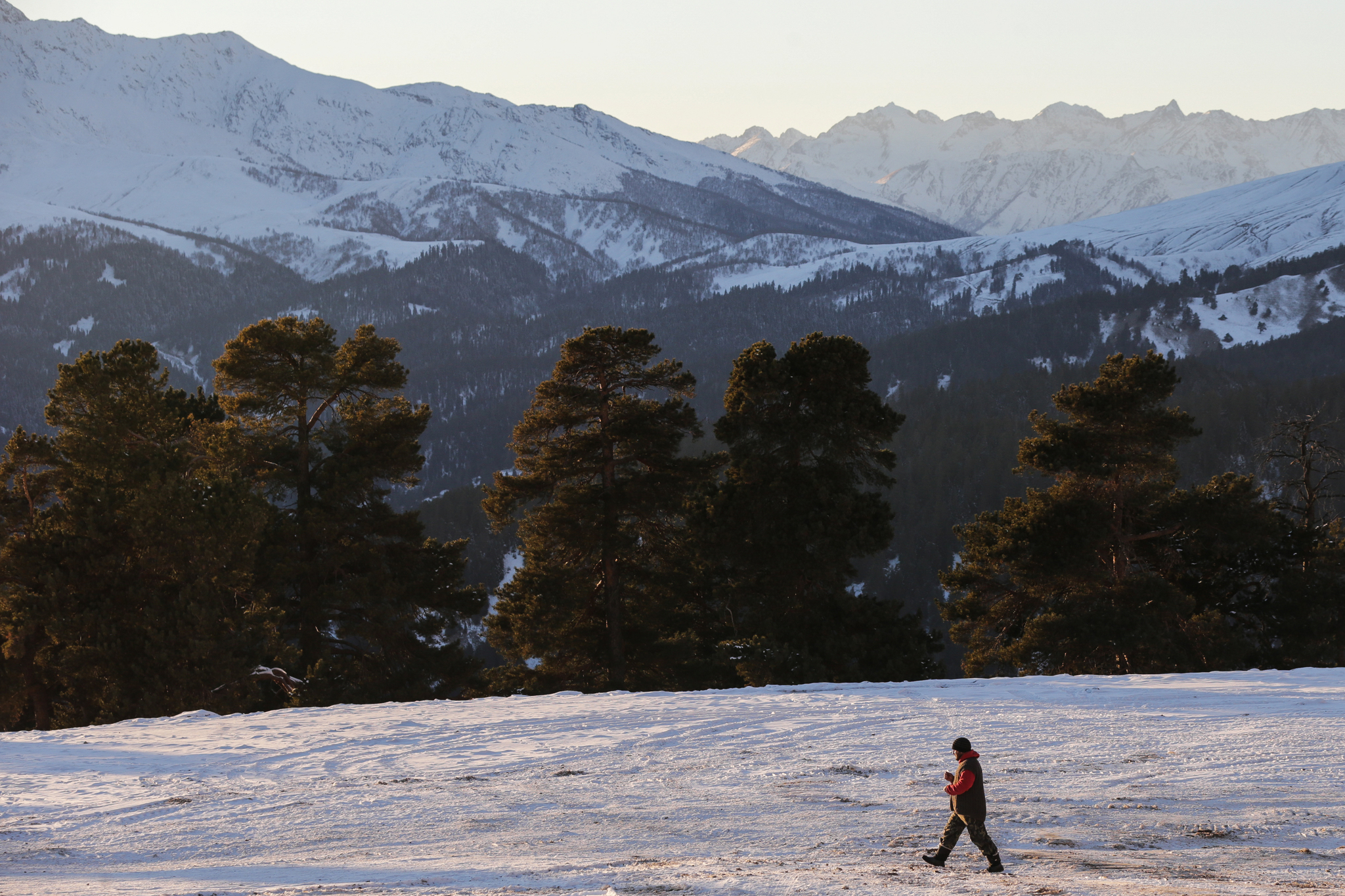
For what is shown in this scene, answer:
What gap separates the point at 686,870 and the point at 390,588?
2291 cm

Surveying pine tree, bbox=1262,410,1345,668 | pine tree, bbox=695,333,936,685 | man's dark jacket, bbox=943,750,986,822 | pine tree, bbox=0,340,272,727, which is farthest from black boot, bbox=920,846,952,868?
pine tree, bbox=1262,410,1345,668

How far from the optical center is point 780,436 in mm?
30156

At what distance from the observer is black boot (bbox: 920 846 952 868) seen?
948cm

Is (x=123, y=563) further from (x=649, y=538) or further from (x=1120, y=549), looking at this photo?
(x=1120, y=549)

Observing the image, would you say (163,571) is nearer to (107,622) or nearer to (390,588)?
(107,622)

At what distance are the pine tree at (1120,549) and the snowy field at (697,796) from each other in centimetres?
867

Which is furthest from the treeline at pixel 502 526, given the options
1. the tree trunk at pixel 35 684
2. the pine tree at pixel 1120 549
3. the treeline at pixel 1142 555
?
the treeline at pixel 1142 555

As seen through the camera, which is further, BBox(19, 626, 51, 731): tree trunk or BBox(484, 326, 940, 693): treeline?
BBox(484, 326, 940, 693): treeline

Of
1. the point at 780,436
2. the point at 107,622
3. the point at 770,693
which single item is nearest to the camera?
the point at 770,693

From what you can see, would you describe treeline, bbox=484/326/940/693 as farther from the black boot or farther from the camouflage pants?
the camouflage pants

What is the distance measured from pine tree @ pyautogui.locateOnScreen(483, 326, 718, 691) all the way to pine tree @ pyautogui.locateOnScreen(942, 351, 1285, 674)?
8.36 m

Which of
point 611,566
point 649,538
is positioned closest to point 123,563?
point 611,566

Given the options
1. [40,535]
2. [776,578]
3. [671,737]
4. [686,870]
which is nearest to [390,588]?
[40,535]

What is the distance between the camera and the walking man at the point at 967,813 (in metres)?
9.37
